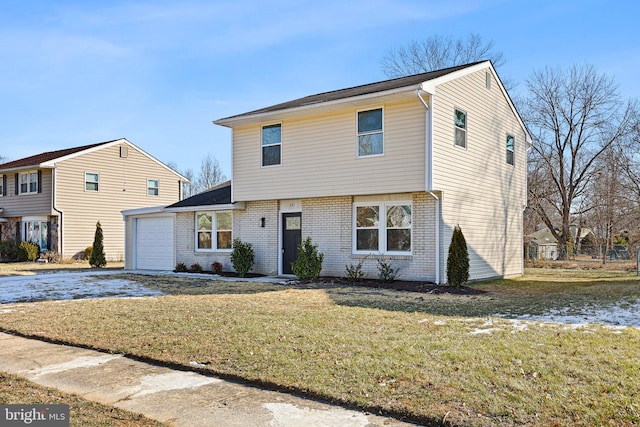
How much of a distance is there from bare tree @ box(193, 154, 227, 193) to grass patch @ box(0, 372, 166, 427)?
55.0 metres

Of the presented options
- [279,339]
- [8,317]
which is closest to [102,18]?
[8,317]

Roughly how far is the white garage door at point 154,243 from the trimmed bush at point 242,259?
3.95 meters

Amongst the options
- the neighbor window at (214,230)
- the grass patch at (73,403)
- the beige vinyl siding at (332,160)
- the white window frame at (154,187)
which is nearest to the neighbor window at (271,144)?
the beige vinyl siding at (332,160)

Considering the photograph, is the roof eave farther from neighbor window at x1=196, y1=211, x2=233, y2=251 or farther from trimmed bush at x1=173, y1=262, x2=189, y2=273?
trimmed bush at x1=173, y1=262, x2=189, y2=273

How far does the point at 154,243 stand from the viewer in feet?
70.4

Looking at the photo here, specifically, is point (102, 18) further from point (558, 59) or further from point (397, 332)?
point (558, 59)

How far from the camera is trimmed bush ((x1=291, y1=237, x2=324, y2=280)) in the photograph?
15688 mm

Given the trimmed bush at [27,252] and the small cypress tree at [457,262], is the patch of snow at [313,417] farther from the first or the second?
the trimmed bush at [27,252]

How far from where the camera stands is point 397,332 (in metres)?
7.51

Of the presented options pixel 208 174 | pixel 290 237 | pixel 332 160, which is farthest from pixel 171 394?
pixel 208 174

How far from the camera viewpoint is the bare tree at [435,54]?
1325 inches

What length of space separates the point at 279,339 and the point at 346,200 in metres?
9.52

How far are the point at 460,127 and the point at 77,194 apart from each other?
21.1 metres

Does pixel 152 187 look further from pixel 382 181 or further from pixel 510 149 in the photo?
pixel 510 149
